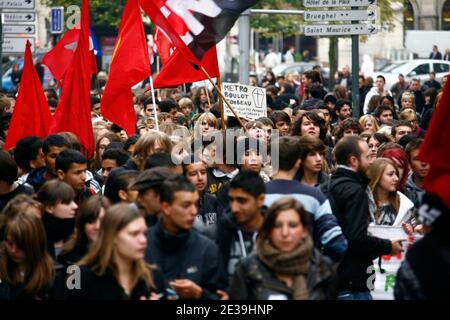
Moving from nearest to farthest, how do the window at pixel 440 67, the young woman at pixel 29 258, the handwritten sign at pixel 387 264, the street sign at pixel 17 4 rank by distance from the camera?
the young woman at pixel 29 258, the handwritten sign at pixel 387 264, the street sign at pixel 17 4, the window at pixel 440 67

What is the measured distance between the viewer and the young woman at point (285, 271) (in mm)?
6828

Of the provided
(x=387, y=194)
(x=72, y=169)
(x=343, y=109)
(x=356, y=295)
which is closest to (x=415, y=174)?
(x=387, y=194)

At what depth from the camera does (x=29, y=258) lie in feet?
24.9

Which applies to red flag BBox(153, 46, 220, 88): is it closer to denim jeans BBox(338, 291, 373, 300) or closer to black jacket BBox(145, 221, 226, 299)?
denim jeans BBox(338, 291, 373, 300)

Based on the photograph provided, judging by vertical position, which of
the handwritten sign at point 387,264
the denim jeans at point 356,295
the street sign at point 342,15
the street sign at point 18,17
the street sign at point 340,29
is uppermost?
the street sign at point 342,15

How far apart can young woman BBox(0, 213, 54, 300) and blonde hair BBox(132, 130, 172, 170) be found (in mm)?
2553

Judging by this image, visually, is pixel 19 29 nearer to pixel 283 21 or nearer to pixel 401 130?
pixel 401 130

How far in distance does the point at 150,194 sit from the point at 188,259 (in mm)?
1005

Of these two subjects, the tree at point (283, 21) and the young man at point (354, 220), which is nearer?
the young man at point (354, 220)

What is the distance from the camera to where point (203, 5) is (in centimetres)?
1209

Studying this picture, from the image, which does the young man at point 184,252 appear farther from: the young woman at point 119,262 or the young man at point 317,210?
the young man at point 317,210

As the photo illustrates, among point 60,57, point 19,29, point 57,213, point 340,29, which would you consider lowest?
point 57,213

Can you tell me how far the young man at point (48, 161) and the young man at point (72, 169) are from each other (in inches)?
16.6

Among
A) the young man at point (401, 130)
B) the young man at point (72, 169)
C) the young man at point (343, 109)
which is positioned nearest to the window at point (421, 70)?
the young man at point (343, 109)
